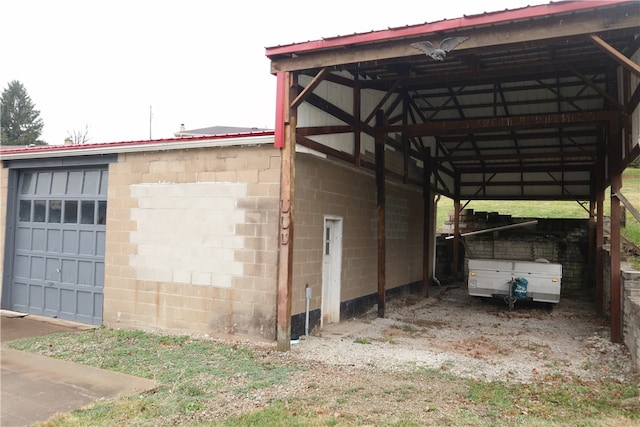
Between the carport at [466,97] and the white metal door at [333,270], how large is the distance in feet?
4.40

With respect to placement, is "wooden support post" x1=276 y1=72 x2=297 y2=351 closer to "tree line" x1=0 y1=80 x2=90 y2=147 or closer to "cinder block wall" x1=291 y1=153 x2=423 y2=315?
"cinder block wall" x1=291 y1=153 x2=423 y2=315

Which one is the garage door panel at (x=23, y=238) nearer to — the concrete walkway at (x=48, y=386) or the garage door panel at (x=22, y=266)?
the garage door panel at (x=22, y=266)

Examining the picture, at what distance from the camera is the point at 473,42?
247 inches

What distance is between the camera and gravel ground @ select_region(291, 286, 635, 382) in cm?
695

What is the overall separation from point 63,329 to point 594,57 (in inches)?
437

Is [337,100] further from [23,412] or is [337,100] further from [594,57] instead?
[23,412]

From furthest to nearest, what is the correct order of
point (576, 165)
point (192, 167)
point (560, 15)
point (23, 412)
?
1. point (576, 165)
2. point (192, 167)
3. point (560, 15)
4. point (23, 412)

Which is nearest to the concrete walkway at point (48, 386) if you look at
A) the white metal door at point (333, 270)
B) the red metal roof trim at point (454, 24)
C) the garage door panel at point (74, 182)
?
the garage door panel at point (74, 182)

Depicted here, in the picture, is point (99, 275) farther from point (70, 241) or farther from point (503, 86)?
point (503, 86)

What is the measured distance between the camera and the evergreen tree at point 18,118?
180ft

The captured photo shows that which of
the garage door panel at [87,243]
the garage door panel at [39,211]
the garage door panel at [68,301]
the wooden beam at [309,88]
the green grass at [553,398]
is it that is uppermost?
the wooden beam at [309,88]

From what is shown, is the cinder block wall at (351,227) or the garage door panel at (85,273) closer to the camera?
the cinder block wall at (351,227)

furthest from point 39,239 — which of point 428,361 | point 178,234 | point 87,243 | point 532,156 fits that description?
point 532,156

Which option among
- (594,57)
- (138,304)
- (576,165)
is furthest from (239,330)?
(576,165)
